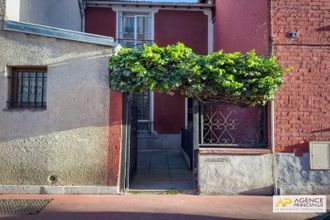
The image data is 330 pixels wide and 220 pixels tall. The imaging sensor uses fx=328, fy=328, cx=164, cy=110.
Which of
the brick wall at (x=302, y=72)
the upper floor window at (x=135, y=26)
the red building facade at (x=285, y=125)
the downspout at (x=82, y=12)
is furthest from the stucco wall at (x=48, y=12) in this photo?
the brick wall at (x=302, y=72)

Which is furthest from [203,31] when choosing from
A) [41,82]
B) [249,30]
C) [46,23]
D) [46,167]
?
[46,167]

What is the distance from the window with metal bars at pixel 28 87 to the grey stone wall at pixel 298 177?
16.7 feet

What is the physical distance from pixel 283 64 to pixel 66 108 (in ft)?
14.9

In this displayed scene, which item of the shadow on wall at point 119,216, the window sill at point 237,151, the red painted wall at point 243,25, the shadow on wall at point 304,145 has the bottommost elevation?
the shadow on wall at point 119,216

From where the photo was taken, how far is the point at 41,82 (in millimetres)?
6949

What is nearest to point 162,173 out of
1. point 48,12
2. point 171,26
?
point 48,12

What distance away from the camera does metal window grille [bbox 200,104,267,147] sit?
22.4 ft

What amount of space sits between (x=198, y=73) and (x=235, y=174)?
A: 7.23ft

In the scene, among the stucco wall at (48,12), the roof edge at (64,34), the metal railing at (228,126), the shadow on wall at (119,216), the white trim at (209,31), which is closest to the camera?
the shadow on wall at (119,216)

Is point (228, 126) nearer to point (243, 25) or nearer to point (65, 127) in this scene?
point (243, 25)

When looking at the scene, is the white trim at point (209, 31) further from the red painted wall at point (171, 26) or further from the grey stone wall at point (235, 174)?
the grey stone wall at point (235, 174)

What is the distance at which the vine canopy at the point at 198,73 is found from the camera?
629 cm

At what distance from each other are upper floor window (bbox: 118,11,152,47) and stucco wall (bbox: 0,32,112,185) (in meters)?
7.16

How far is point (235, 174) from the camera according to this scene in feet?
21.9
